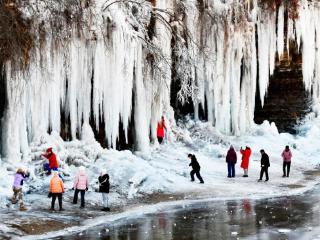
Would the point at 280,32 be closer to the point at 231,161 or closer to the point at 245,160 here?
the point at 245,160

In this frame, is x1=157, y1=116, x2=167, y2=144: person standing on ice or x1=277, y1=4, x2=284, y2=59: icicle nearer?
x1=157, y1=116, x2=167, y2=144: person standing on ice

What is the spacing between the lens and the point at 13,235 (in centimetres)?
1356

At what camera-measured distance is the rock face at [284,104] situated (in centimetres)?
3606

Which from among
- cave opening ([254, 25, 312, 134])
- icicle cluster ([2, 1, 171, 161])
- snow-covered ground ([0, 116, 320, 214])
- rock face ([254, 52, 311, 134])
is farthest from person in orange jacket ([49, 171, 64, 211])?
rock face ([254, 52, 311, 134])

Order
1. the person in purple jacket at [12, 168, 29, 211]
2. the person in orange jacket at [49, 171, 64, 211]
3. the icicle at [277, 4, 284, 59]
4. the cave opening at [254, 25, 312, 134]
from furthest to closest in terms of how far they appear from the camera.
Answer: the cave opening at [254, 25, 312, 134], the icicle at [277, 4, 284, 59], the person in orange jacket at [49, 171, 64, 211], the person in purple jacket at [12, 168, 29, 211]

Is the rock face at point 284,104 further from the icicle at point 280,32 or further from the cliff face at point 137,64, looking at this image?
the icicle at point 280,32

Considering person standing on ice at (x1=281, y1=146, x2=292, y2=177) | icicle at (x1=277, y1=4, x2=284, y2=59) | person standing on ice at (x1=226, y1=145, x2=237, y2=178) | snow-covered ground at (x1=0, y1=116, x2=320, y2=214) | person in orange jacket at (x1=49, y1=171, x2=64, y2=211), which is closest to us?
person in orange jacket at (x1=49, y1=171, x2=64, y2=211)

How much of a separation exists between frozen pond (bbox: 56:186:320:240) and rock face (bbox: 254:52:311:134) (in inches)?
705

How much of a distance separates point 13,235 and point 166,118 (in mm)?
16464

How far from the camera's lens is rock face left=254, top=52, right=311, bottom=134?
118 ft

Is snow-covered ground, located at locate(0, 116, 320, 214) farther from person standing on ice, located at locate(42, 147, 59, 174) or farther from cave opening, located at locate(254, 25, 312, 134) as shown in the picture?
cave opening, located at locate(254, 25, 312, 134)

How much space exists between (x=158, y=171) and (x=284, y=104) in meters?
16.4

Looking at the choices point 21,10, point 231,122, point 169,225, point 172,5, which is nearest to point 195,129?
point 231,122

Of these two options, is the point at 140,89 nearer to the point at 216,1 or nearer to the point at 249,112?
the point at 216,1
